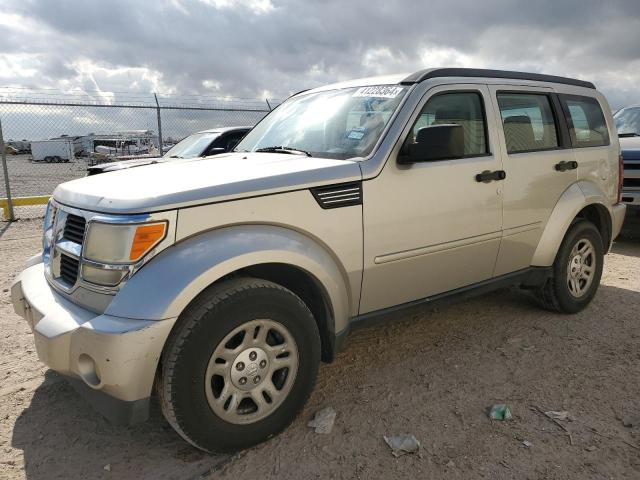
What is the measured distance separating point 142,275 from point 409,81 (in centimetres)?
208

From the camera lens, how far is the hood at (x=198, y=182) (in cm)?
231

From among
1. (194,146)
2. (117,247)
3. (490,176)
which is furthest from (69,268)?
(194,146)

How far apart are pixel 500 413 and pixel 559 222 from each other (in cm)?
183

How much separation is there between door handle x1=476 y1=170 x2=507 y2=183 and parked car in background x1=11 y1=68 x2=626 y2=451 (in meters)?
0.01

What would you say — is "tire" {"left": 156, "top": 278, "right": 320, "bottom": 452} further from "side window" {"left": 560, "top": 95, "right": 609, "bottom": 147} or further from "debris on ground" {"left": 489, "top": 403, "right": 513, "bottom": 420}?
"side window" {"left": 560, "top": 95, "right": 609, "bottom": 147}

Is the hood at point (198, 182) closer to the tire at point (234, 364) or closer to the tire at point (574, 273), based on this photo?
the tire at point (234, 364)

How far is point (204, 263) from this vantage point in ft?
7.50

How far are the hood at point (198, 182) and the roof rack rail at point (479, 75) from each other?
897 millimetres

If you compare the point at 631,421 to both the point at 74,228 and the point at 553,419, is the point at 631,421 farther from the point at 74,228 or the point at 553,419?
the point at 74,228

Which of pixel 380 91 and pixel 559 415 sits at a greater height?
pixel 380 91

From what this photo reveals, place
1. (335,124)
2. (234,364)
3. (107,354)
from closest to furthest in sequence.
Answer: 1. (107,354)
2. (234,364)
3. (335,124)

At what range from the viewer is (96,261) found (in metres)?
2.30

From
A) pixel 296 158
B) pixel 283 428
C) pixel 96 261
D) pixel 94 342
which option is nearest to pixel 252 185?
pixel 296 158

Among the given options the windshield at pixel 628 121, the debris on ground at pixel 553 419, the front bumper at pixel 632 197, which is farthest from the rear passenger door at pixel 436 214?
the windshield at pixel 628 121
